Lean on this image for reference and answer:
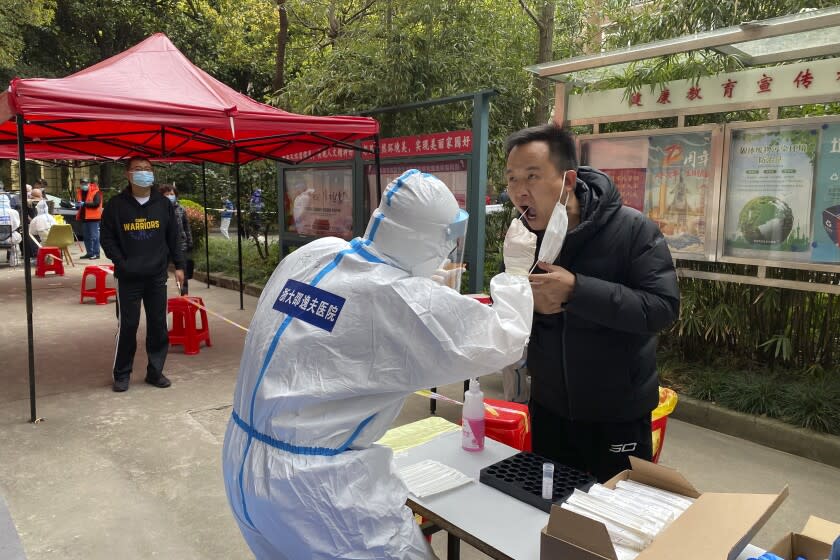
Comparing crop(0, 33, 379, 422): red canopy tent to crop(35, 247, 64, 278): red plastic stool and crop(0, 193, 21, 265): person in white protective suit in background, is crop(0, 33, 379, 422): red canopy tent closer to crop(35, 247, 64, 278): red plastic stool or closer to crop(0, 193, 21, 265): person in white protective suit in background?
crop(35, 247, 64, 278): red plastic stool

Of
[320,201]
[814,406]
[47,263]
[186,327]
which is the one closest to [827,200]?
[814,406]

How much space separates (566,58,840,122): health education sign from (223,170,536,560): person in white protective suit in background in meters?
3.28

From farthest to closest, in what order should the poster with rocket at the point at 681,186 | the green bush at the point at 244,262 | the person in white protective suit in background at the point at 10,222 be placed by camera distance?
1. the person in white protective suit in background at the point at 10,222
2. the green bush at the point at 244,262
3. the poster with rocket at the point at 681,186

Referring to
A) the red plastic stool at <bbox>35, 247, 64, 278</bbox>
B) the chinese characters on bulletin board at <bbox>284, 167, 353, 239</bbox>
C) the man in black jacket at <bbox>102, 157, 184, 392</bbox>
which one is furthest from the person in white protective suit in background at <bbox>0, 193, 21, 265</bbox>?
the man in black jacket at <bbox>102, 157, 184, 392</bbox>

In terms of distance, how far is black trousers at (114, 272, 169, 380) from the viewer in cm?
470

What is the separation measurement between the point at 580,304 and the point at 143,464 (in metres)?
2.92

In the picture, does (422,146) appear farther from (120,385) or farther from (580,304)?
(580,304)

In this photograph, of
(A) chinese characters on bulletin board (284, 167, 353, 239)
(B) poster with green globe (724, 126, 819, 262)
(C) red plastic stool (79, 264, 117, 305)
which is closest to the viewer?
(B) poster with green globe (724, 126, 819, 262)

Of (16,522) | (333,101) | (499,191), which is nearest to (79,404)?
(16,522)

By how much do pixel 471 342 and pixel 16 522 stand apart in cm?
267

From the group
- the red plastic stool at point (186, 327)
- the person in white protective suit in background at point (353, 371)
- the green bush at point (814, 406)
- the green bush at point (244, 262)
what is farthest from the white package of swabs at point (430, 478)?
the green bush at point (244, 262)

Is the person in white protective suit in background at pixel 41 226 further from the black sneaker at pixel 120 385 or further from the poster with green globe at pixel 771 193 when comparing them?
the poster with green globe at pixel 771 193

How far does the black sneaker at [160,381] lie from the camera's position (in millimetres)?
4895

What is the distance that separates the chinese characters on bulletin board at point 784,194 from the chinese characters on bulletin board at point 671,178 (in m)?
0.19
